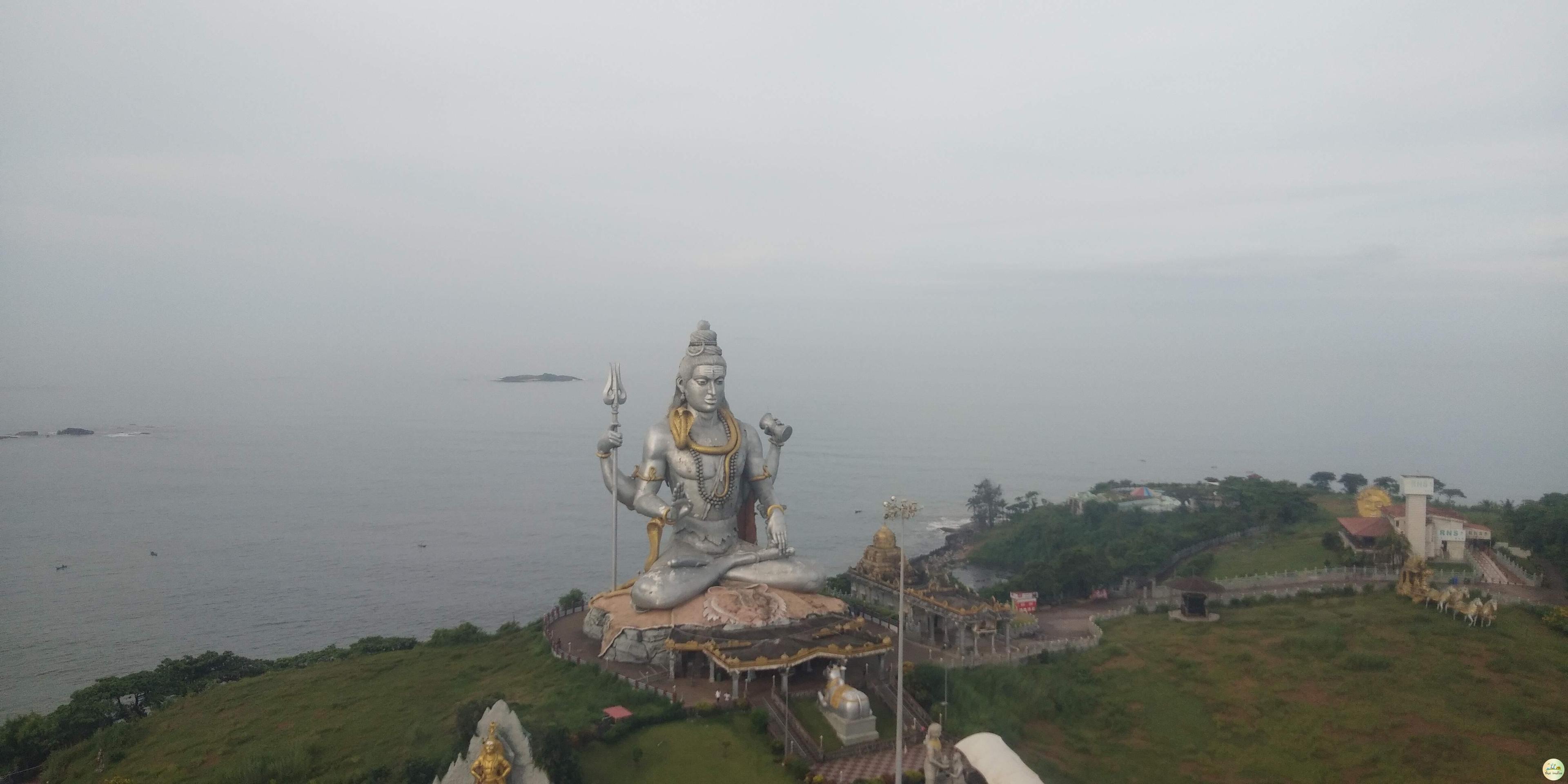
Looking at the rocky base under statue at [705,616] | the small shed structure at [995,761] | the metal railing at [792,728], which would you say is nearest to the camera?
the small shed structure at [995,761]

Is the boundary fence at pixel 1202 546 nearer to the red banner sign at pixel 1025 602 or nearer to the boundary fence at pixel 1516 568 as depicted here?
the boundary fence at pixel 1516 568

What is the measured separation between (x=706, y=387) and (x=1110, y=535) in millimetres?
33546

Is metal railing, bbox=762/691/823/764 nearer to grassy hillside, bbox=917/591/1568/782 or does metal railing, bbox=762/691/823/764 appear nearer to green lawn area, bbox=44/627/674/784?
green lawn area, bbox=44/627/674/784

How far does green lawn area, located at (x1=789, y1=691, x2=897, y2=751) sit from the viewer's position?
55.6 feet

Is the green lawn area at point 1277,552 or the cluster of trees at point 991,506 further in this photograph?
the cluster of trees at point 991,506

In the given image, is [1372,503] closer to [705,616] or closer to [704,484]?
[704,484]

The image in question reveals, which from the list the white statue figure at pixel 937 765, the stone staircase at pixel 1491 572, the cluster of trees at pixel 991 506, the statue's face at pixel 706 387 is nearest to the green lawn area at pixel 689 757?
the white statue figure at pixel 937 765

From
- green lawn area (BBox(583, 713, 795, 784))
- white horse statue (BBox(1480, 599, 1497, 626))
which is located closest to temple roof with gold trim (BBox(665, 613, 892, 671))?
green lawn area (BBox(583, 713, 795, 784))

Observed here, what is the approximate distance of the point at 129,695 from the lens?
70.5ft

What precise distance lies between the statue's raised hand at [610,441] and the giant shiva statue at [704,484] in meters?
0.03

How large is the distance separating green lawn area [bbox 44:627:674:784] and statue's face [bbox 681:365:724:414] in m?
6.83

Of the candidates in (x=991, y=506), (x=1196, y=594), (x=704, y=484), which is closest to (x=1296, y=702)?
(x=1196, y=594)

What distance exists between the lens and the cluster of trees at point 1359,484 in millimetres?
60375

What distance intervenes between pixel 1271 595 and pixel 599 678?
20183 mm
